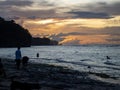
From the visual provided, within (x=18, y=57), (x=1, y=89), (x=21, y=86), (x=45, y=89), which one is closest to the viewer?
(x=21, y=86)

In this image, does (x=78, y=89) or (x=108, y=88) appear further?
(x=108, y=88)

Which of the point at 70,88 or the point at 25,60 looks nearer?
the point at 70,88

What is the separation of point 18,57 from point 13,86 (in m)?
13.3

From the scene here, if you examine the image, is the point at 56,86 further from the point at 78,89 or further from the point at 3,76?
the point at 3,76

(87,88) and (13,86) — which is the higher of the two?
(13,86)

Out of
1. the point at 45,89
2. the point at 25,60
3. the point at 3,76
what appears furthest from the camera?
the point at 25,60

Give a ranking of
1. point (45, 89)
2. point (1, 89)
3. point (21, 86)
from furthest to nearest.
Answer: point (45, 89) < point (1, 89) < point (21, 86)

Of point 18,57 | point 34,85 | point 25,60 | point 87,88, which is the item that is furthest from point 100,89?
point 25,60

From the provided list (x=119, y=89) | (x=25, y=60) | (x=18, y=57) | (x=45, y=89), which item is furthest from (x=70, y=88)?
(x=25, y=60)

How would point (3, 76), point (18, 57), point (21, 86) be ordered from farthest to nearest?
point (18, 57), point (3, 76), point (21, 86)

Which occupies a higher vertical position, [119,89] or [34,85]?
[34,85]

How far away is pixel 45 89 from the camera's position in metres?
17.7

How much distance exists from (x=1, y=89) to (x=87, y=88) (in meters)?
5.88

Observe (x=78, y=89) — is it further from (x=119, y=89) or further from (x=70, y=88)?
(x=119, y=89)
